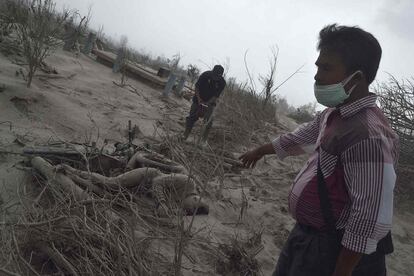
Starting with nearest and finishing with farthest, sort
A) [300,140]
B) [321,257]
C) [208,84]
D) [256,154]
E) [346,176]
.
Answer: [346,176] < [321,257] < [300,140] < [256,154] < [208,84]

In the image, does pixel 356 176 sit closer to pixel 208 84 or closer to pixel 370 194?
pixel 370 194

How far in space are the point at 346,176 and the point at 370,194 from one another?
0.12m

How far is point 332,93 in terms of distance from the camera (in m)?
1.51

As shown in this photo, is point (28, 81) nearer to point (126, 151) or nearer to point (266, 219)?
point (126, 151)

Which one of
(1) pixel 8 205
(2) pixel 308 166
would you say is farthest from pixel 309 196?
(1) pixel 8 205

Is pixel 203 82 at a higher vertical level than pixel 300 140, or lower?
lower

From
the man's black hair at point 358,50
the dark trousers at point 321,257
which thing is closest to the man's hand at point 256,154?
the dark trousers at point 321,257

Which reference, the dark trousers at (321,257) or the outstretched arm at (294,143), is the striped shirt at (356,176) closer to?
the dark trousers at (321,257)

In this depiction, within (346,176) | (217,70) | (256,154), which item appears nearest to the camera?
(346,176)

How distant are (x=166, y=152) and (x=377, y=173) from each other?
3.79 meters

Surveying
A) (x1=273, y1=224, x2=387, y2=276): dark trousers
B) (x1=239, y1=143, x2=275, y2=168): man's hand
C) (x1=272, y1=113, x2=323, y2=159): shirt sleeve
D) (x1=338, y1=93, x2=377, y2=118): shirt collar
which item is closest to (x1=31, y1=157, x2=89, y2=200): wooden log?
(x1=239, y1=143, x2=275, y2=168): man's hand

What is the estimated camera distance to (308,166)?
1.59 metres

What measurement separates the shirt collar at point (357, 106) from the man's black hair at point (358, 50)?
0.33 ft

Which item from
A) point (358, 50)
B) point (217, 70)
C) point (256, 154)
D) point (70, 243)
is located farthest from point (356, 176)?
point (217, 70)
